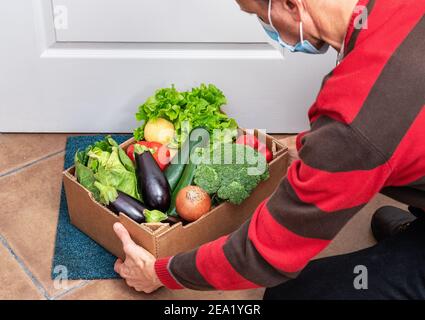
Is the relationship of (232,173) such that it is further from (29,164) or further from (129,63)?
(29,164)

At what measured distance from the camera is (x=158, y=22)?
179 centimetres

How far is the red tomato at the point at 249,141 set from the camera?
1.67 m

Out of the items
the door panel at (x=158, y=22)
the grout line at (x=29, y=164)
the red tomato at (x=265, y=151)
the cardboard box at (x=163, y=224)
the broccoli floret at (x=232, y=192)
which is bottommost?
the grout line at (x=29, y=164)

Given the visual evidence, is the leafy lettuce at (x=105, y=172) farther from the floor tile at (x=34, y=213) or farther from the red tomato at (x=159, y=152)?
the floor tile at (x=34, y=213)

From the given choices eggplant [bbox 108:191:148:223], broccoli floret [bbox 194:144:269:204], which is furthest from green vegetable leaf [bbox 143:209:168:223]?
broccoli floret [bbox 194:144:269:204]

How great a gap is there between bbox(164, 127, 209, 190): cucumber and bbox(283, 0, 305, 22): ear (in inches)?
26.3

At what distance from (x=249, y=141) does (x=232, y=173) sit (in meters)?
0.15

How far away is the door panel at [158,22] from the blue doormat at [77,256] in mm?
503

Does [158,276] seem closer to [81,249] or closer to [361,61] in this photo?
[81,249]

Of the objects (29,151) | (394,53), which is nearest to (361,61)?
(394,53)

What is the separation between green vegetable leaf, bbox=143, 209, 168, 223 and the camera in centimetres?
149

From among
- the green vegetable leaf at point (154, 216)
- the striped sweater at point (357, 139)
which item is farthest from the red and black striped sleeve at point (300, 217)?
the green vegetable leaf at point (154, 216)

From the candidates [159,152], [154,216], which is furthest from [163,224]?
[159,152]

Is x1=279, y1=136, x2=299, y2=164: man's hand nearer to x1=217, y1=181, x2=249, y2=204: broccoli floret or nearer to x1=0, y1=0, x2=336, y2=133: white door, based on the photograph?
x1=0, y1=0, x2=336, y2=133: white door
